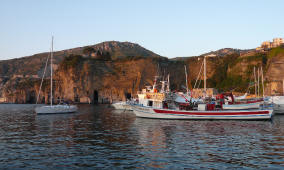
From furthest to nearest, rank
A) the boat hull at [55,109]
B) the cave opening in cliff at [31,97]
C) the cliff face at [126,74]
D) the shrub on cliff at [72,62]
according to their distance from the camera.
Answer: the cave opening in cliff at [31,97] < the shrub on cliff at [72,62] < the cliff face at [126,74] < the boat hull at [55,109]

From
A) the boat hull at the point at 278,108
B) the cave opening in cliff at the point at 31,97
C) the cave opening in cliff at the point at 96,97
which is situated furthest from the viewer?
the cave opening in cliff at the point at 31,97

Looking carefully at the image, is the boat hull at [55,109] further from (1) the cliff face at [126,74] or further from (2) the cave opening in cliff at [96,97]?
(2) the cave opening in cliff at [96,97]

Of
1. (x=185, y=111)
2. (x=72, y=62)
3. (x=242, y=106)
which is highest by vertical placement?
(x=72, y=62)

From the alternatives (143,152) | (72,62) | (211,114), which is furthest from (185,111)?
(72,62)

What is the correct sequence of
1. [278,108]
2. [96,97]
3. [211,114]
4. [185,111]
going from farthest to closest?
[96,97] < [278,108] < [185,111] < [211,114]

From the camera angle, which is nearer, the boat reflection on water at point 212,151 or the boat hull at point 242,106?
the boat reflection on water at point 212,151

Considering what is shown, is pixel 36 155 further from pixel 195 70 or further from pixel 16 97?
pixel 16 97

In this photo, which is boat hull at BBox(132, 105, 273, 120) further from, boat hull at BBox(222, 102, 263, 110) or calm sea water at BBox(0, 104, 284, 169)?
calm sea water at BBox(0, 104, 284, 169)

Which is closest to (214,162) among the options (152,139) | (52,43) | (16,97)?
(152,139)

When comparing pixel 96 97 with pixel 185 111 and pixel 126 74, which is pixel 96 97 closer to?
pixel 126 74

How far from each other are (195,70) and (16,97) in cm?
11643

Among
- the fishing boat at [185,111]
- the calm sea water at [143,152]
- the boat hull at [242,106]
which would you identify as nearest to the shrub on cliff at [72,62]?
the fishing boat at [185,111]

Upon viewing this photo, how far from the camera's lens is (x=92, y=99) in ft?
450

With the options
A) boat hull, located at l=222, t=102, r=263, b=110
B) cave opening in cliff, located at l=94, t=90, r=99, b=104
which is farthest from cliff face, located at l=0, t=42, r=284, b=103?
boat hull, located at l=222, t=102, r=263, b=110
